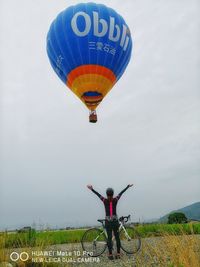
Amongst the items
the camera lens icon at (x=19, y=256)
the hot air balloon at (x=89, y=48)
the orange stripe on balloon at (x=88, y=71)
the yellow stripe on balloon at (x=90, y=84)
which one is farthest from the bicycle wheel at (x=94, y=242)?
the orange stripe on balloon at (x=88, y=71)

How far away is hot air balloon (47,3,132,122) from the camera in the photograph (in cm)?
1570

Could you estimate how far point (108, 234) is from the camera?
31.9ft

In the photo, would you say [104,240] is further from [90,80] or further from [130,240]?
[90,80]

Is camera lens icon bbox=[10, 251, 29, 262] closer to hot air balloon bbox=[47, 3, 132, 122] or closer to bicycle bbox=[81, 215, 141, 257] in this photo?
bicycle bbox=[81, 215, 141, 257]

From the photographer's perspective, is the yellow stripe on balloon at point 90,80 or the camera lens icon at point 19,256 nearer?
the camera lens icon at point 19,256

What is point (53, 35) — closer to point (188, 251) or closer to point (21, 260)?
point (21, 260)

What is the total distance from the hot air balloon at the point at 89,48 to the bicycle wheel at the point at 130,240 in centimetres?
701

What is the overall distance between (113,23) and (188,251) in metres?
A: 12.3

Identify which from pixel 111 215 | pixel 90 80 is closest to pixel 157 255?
pixel 111 215

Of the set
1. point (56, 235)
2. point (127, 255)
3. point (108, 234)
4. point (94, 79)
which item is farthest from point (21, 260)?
point (94, 79)

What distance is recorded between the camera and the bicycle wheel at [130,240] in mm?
9969

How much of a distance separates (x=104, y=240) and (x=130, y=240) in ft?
2.37

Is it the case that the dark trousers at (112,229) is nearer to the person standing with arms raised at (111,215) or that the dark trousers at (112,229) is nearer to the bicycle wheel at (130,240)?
the person standing with arms raised at (111,215)

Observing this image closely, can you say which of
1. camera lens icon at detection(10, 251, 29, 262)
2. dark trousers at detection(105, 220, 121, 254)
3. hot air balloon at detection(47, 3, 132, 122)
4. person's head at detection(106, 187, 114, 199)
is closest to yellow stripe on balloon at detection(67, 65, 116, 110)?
hot air balloon at detection(47, 3, 132, 122)
